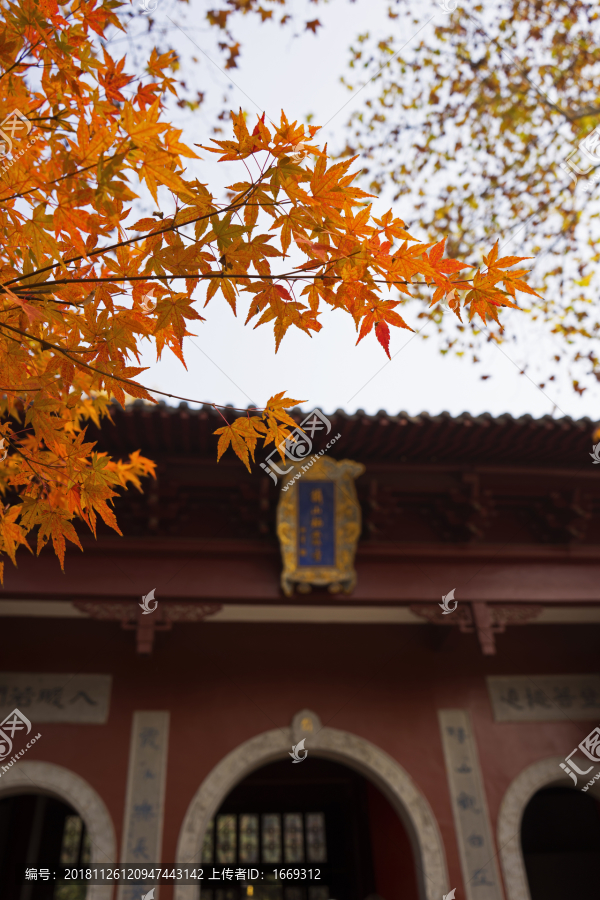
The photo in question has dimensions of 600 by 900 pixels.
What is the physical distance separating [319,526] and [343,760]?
1651 millimetres

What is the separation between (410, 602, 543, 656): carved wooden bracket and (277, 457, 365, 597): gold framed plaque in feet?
1.87

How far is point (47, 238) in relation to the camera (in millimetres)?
1435

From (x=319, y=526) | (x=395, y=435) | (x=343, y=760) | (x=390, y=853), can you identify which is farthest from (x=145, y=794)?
(x=395, y=435)

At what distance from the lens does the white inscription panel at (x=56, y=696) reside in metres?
4.16

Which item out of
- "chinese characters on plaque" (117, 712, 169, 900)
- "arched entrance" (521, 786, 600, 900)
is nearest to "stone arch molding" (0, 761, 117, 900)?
"chinese characters on plaque" (117, 712, 169, 900)

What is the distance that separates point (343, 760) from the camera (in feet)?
14.1

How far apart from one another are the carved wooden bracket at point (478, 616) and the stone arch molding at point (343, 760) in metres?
1.02

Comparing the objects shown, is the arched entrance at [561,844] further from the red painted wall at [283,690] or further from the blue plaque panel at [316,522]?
the blue plaque panel at [316,522]

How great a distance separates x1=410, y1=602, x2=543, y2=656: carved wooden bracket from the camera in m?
4.06

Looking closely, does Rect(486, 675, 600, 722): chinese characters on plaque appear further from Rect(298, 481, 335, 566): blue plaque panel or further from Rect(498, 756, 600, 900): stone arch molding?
Rect(298, 481, 335, 566): blue plaque panel

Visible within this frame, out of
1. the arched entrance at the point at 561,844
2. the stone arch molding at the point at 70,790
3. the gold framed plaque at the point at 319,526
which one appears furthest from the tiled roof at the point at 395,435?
the arched entrance at the point at 561,844

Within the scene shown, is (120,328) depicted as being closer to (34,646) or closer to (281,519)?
(281,519)

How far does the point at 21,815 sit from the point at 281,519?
3669 mm

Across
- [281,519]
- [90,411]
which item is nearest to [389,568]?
[281,519]
